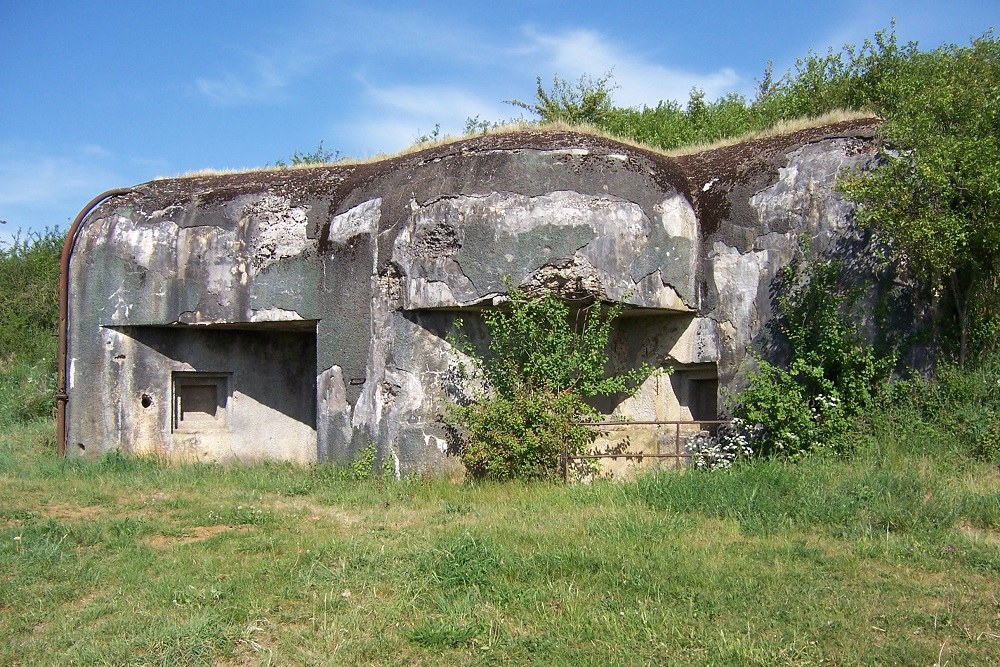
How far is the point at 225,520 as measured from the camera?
721cm

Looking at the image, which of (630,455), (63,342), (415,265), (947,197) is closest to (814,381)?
(630,455)

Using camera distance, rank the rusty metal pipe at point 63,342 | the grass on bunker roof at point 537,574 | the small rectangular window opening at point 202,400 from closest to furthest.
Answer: the grass on bunker roof at point 537,574
the rusty metal pipe at point 63,342
the small rectangular window opening at point 202,400

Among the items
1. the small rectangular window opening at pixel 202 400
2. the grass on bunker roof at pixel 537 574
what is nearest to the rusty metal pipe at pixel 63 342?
the small rectangular window opening at pixel 202 400

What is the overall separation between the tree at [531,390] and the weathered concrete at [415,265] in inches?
12.1

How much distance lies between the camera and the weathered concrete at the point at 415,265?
8844 mm

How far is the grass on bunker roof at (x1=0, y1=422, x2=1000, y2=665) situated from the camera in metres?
4.55

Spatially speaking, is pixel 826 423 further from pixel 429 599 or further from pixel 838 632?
pixel 429 599

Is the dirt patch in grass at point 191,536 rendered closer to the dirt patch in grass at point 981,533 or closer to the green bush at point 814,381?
the green bush at point 814,381

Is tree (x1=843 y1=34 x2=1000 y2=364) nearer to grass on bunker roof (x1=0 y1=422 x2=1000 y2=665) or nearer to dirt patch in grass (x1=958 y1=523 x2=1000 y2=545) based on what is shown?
grass on bunker roof (x1=0 y1=422 x2=1000 y2=665)

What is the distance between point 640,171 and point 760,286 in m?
1.71

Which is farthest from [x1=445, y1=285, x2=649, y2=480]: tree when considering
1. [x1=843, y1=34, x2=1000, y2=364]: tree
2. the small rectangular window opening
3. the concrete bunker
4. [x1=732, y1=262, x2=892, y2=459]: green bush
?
the small rectangular window opening

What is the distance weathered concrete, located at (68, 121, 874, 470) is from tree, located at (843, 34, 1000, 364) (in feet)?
1.93

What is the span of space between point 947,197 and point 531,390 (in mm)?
4083

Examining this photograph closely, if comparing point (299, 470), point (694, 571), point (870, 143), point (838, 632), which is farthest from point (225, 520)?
point (870, 143)
